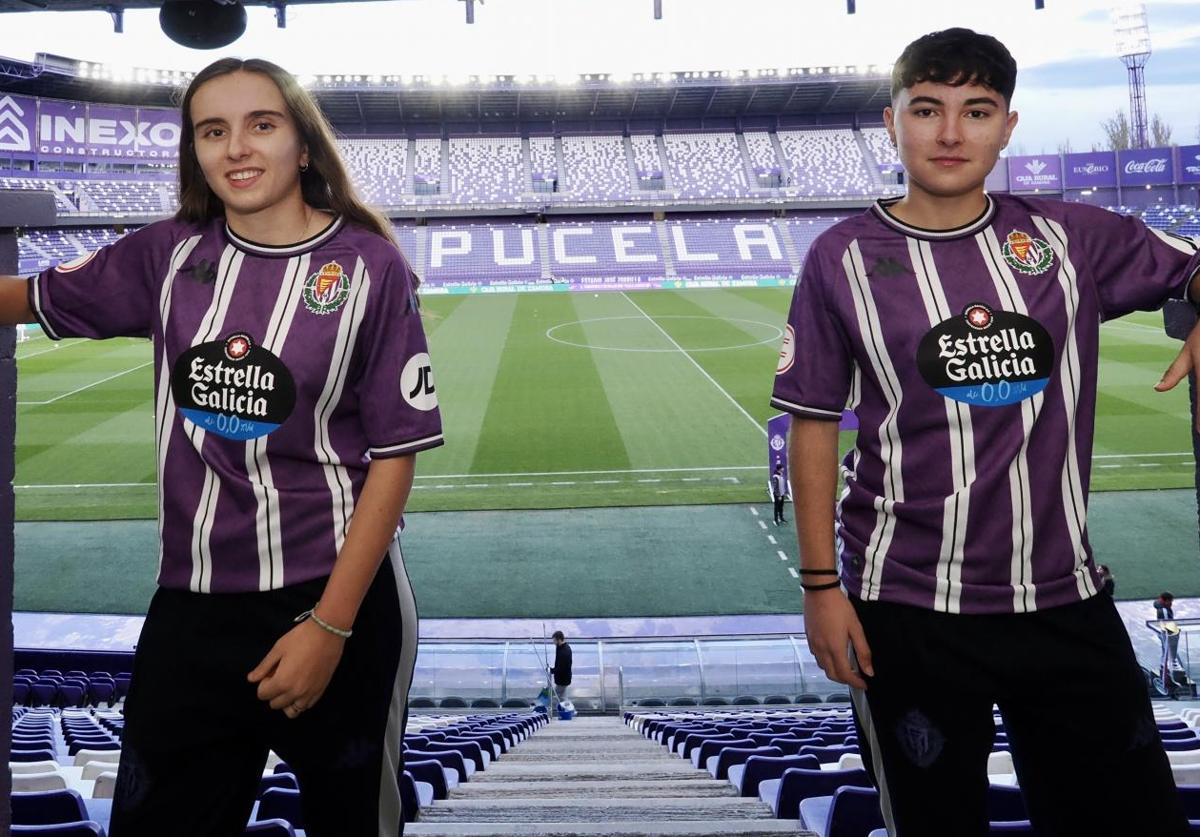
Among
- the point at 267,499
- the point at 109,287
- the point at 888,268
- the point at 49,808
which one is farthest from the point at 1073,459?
the point at 49,808

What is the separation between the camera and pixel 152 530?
53.1ft

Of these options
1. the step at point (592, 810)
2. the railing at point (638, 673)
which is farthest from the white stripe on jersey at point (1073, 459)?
the railing at point (638, 673)

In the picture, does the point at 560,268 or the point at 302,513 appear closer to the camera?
the point at 302,513

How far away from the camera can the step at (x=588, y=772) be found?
502 centimetres

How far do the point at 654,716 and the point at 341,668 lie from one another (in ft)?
24.5

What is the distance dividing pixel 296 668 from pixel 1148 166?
6525cm

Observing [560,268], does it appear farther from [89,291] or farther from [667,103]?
[89,291]

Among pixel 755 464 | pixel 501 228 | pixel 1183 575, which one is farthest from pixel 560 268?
pixel 1183 575

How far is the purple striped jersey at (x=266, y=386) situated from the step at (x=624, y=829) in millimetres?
1260

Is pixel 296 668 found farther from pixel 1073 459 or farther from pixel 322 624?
pixel 1073 459

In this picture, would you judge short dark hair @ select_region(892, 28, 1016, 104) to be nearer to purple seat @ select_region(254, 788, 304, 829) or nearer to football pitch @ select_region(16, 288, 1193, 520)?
purple seat @ select_region(254, 788, 304, 829)

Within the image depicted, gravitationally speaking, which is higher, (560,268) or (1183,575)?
(560,268)

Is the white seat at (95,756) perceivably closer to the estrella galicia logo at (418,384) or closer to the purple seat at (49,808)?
the purple seat at (49,808)

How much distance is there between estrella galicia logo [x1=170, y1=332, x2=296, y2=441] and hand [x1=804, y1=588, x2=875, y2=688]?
1173 mm
